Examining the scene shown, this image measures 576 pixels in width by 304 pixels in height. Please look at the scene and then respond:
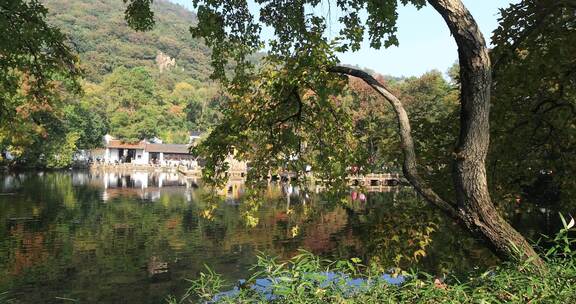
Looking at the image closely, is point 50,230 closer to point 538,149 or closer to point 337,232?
point 337,232

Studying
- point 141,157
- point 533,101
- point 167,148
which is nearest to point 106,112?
point 141,157

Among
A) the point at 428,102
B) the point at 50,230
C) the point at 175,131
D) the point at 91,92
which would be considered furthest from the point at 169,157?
the point at 50,230

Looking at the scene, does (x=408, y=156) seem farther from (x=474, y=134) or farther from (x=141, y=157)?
(x=141, y=157)

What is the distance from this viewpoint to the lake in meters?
7.40

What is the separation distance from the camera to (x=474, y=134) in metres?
5.23

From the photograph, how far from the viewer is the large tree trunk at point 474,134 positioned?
5.09 metres

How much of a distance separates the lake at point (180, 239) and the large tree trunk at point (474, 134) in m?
0.71

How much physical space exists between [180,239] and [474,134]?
19.7 m

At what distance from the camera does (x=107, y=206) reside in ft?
110

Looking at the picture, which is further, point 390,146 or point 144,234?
point 144,234

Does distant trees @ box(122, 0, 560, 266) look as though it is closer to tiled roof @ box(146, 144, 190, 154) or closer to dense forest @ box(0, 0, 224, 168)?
dense forest @ box(0, 0, 224, 168)

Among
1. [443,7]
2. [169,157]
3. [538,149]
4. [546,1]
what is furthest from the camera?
[169,157]

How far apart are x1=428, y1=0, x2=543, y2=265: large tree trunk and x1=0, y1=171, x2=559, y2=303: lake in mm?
709

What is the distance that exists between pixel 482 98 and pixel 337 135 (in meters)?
2.50
